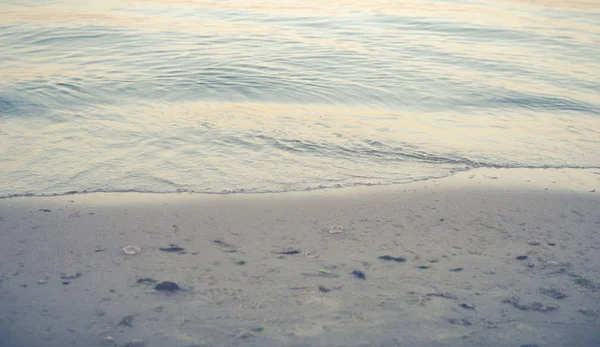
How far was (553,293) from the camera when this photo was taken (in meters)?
3.12

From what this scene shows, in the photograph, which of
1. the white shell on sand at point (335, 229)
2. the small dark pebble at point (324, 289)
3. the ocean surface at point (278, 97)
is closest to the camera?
the small dark pebble at point (324, 289)

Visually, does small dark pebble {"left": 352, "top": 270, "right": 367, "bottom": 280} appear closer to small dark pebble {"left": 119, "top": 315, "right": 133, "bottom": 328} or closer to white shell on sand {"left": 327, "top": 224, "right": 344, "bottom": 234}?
white shell on sand {"left": 327, "top": 224, "right": 344, "bottom": 234}

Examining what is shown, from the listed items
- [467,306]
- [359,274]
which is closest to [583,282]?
[467,306]

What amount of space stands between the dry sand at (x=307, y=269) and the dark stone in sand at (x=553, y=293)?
1 cm

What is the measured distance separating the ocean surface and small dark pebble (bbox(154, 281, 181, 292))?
1.71 metres

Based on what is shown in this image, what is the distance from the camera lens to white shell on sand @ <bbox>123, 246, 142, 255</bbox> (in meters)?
3.49

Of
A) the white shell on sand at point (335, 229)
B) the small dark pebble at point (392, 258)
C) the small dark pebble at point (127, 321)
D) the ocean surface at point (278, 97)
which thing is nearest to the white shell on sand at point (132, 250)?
the small dark pebble at point (127, 321)

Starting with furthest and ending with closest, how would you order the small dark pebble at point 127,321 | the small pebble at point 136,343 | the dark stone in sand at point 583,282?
the dark stone in sand at point 583,282 < the small dark pebble at point 127,321 < the small pebble at point 136,343

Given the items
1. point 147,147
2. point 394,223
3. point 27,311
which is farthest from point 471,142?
point 27,311

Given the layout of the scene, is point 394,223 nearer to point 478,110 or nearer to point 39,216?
point 39,216

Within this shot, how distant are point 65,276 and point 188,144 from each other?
284 cm

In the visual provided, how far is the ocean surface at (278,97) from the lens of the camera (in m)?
5.31

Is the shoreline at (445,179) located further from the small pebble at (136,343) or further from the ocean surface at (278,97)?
the small pebble at (136,343)

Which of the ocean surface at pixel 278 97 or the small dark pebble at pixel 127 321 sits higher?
the ocean surface at pixel 278 97
